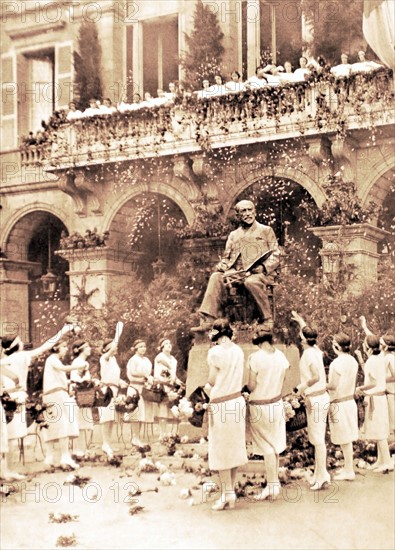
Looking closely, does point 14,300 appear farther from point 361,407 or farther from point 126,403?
point 361,407

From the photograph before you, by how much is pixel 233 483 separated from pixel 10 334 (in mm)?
2524

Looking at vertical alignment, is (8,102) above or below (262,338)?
above

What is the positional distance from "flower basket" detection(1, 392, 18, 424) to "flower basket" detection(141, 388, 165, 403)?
1.58m

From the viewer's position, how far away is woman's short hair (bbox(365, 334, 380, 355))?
20.2ft

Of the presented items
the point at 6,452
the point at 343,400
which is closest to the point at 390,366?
the point at 343,400

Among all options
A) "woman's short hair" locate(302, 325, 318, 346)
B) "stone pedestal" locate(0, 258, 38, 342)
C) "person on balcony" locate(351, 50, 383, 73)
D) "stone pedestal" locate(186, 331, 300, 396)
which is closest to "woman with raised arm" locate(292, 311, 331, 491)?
"woman's short hair" locate(302, 325, 318, 346)

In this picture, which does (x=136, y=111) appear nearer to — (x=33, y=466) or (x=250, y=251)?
(x=250, y=251)

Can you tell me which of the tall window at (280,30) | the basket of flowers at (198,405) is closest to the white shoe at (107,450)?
the basket of flowers at (198,405)

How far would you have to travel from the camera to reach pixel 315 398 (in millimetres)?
6012

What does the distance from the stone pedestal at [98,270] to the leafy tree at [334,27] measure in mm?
2758

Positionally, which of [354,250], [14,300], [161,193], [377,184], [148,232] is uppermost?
[161,193]

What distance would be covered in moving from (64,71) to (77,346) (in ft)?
8.44

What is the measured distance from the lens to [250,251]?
6.60 metres

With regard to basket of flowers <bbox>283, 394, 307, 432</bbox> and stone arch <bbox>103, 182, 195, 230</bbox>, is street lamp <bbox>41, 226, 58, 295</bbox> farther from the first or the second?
basket of flowers <bbox>283, 394, 307, 432</bbox>
